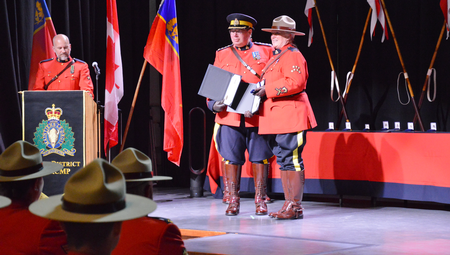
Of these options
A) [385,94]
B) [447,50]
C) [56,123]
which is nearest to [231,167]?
[56,123]

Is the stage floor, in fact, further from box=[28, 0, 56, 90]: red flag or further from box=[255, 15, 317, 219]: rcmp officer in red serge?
box=[28, 0, 56, 90]: red flag

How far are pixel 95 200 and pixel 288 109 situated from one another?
275cm

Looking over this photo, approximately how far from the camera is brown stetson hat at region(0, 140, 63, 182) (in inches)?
62.6

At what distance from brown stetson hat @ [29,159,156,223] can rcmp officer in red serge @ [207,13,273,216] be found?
2900mm

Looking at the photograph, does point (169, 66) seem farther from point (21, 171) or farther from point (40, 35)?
point (21, 171)

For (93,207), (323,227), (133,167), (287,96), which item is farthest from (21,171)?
(287,96)

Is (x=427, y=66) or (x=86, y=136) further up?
(x=427, y=66)

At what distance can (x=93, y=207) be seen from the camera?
110 centimetres

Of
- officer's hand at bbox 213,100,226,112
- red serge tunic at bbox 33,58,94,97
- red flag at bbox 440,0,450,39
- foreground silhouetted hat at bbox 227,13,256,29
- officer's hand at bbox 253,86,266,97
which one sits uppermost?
red flag at bbox 440,0,450,39

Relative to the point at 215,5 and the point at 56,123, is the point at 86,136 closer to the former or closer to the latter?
the point at 56,123

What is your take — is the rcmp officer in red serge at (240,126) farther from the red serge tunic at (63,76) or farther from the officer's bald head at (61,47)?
the officer's bald head at (61,47)

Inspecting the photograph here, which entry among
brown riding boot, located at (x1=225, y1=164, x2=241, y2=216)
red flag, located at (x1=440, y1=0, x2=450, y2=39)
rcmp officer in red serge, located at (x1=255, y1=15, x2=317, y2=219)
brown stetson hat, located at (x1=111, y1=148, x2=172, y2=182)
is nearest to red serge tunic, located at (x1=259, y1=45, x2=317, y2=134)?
rcmp officer in red serge, located at (x1=255, y1=15, x2=317, y2=219)

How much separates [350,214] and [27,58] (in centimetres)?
346

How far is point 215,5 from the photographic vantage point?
6.30 meters
